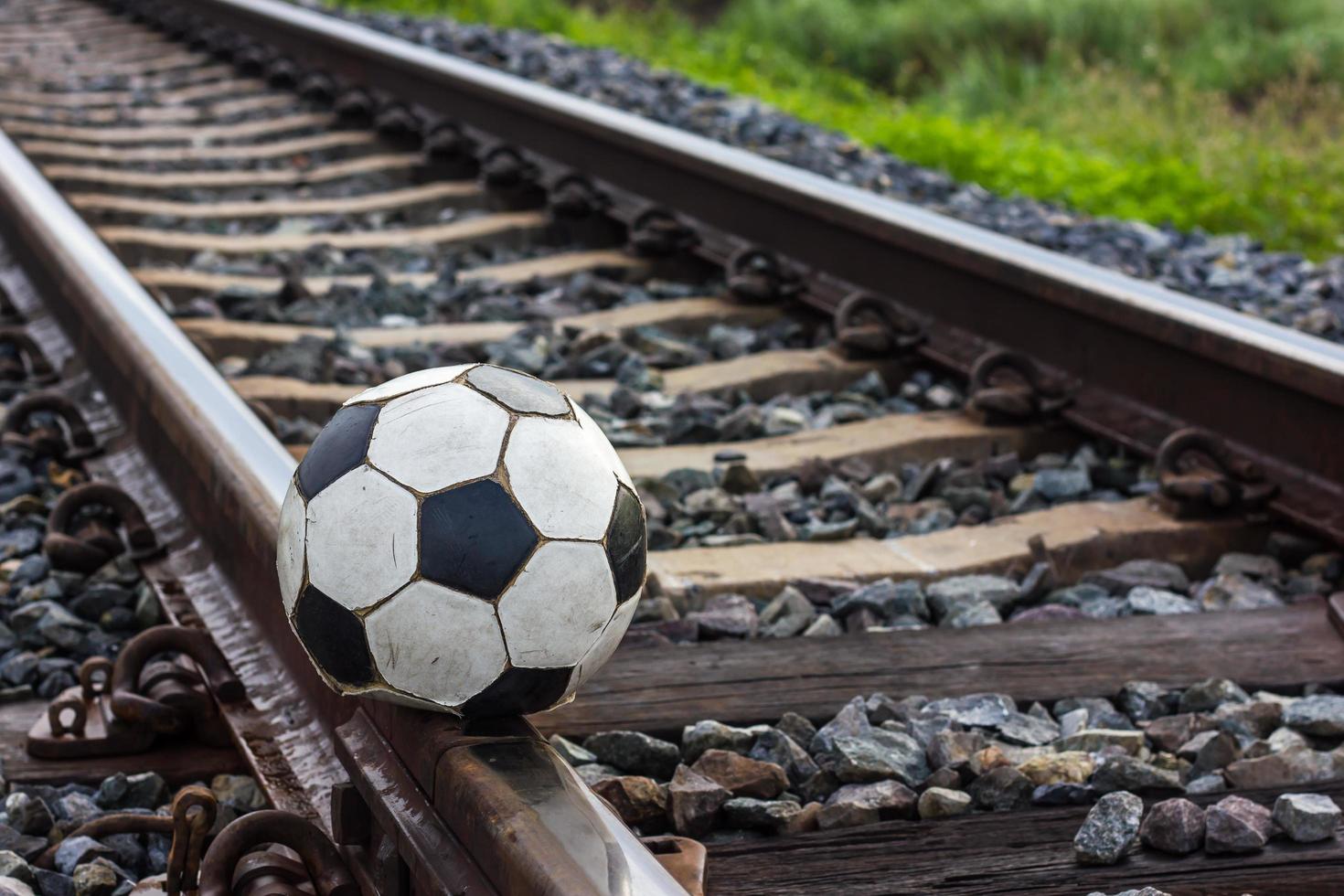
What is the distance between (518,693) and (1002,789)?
799mm

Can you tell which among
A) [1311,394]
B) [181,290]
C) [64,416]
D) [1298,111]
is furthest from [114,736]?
[1298,111]

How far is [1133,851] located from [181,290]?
363cm

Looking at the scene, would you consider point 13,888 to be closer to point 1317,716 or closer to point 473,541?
point 473,541

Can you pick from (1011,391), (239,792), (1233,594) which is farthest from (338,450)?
(1011,391)

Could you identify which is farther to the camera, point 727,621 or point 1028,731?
point 727,621

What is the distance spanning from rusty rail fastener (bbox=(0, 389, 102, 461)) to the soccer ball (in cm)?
176

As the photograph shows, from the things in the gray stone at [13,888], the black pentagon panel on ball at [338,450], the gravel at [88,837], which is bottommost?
the gravel at [88,837]

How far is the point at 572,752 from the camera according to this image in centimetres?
239

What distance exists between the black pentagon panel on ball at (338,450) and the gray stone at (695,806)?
0.70 meters

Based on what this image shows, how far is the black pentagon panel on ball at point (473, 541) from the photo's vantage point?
1808 millimetres

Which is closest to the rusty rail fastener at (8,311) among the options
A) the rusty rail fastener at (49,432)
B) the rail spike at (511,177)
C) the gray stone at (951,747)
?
the rusty rail fastener at (49,432)

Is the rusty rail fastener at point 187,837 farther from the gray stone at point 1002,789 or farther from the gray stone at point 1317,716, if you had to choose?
the gray stone at point 1317,716

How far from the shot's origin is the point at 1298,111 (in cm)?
1011

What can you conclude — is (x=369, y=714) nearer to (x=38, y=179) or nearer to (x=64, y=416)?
(x=64, y=416)
